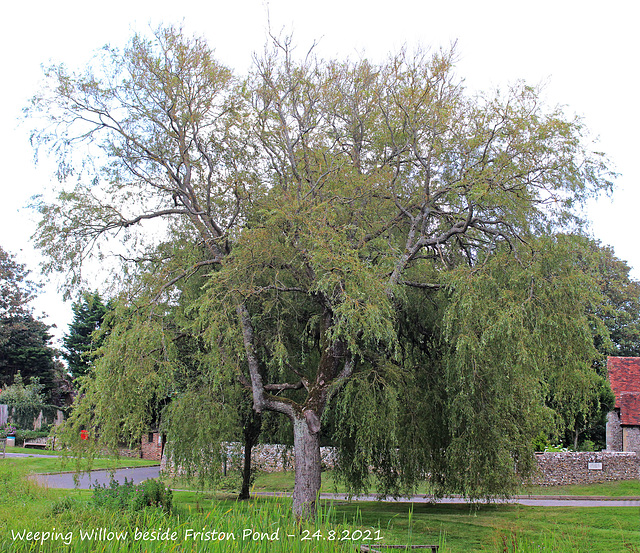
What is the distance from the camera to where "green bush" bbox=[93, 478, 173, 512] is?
9562mm

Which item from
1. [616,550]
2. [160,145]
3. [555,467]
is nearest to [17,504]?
[160,145]

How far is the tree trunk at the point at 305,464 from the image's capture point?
11.3 metres

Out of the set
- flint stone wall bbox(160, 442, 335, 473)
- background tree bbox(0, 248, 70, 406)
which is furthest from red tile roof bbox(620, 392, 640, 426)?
background tree bbox(0, 248, 70, 406)

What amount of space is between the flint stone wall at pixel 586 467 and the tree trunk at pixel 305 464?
16.1 meters

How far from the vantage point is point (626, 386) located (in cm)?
3066

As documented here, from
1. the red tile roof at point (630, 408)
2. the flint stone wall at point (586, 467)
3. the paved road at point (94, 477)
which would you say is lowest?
the paved road at point (94, 477)

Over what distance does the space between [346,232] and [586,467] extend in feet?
61.0

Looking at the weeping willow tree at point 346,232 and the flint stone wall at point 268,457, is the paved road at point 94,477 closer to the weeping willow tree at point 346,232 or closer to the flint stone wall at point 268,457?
the flint stone wall at point 268,457

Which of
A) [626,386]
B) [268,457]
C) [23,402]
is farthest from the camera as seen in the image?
[23,402]

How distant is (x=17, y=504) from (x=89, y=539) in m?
5.84

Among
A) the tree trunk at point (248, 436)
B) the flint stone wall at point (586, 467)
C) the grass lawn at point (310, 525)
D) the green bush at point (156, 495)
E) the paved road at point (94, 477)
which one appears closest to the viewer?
the grass lawn at point (310, 525)

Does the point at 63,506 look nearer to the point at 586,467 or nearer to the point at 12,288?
the point at 586,467

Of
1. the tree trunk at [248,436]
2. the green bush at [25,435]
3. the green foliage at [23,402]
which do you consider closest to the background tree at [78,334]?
the green foliage at [23,402]

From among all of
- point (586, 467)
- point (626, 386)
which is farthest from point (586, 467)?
point (626, 386)
